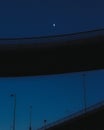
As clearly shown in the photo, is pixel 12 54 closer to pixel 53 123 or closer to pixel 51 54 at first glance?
pixel 51 54

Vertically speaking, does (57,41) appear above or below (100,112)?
above

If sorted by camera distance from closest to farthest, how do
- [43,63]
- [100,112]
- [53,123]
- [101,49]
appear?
[101,49], [43,63], [100,112], [53,123]

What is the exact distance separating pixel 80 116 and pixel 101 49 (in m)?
19.1

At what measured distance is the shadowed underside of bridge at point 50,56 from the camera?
37.6 m

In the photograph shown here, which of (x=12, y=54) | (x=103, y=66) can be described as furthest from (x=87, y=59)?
(x=12, y=54)

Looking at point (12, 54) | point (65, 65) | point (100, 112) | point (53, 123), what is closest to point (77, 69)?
point (65, 65)

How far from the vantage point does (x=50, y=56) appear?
39.1m

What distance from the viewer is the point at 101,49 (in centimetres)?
3700

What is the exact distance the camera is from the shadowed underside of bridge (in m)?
37.6

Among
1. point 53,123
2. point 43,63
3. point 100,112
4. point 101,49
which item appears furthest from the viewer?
point 53,123

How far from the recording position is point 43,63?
39.4m

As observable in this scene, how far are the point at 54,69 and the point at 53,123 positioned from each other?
69.7ft

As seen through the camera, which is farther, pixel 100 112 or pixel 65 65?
pixel 100 112

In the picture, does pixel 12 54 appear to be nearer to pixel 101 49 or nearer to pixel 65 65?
pixel 65 65
